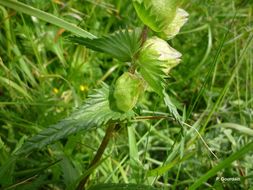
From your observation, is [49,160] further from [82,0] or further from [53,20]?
[82,0]

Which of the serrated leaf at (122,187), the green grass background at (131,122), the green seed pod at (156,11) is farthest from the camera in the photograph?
the green grass background at (131,122)

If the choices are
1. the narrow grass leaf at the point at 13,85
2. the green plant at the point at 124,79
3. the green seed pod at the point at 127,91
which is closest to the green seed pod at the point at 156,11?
the green plant at the point at 124,79

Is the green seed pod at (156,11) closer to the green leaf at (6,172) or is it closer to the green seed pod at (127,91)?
the green seed pod at (127,91)

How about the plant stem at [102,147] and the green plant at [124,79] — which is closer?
the green plant at [124,79]

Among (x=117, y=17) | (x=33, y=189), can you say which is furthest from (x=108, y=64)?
(x=33, y=189)

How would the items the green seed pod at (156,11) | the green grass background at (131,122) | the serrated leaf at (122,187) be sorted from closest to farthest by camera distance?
the green seed pod at (156,11), the serrated leaf at (122,187), the green grass background at (131,122)

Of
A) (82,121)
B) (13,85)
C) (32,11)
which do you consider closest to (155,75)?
(82,121)

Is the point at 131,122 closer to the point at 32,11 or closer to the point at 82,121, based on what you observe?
the point at 82,121
